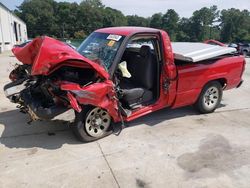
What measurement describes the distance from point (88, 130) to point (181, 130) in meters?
1.81

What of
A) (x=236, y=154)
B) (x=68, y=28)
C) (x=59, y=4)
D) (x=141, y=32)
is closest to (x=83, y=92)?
(x=141, y=32)

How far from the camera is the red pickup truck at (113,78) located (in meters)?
Result: 4.02

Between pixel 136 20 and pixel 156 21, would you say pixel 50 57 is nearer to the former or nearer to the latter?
pixel 156 21

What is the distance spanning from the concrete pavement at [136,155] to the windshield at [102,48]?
4.03ft

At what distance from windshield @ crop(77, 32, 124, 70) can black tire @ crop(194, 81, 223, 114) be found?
2.30 m

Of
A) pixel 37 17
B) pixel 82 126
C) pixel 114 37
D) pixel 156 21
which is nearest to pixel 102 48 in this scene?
pixel 114 37

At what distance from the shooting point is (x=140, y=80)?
17.4 ft

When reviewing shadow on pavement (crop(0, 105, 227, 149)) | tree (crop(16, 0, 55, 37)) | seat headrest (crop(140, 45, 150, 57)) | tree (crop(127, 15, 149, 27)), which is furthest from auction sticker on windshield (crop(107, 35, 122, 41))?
tree (crop(127, 15, 149, 27))

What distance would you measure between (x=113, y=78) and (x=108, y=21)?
83.1m

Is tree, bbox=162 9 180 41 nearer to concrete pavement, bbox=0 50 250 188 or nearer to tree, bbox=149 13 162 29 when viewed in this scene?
tree, bbox=149 13 162 29

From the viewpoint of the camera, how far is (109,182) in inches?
137

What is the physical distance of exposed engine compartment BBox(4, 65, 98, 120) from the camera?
405 centimetres

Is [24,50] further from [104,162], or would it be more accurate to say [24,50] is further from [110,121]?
[104,162]

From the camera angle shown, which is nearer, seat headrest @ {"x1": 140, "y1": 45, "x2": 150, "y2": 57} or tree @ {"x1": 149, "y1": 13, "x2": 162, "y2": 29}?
seat headrest @ {"x1": 140, "y1": 45, "x2": 150, "y2": 57}
